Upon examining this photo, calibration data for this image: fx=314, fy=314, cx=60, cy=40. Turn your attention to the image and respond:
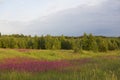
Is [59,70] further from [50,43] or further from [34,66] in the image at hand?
[50,43]

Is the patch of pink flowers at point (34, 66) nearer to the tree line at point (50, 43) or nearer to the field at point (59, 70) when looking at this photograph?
the field at point (59, 70)

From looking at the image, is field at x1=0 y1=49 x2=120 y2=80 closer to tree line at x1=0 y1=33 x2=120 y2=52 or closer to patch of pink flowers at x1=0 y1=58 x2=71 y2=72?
patch of pink flowers at x1=0 y1=58 x2=71 y2=72

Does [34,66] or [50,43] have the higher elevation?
[34,66]

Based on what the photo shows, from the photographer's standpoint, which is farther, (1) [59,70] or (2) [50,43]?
(2) [50,43]

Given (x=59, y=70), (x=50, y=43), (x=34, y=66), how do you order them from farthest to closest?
(x=50, y=43), (x=34, y=66), (x=59, y=70)

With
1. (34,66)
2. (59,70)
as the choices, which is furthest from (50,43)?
(59,70)

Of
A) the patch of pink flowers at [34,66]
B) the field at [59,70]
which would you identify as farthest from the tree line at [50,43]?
the patch of pink flowers at [34,66]

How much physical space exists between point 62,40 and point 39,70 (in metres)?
71.0

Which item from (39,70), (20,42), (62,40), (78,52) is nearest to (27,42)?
(20,42)

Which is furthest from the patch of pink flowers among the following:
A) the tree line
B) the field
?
the tree line

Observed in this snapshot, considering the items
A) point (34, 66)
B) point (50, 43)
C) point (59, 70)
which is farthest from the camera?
point (50, 43)

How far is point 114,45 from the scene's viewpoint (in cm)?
8056

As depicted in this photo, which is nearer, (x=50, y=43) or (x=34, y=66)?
(x=34, y=66)

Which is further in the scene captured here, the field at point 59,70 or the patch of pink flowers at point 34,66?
the patch of pink flowers at point 34,66
